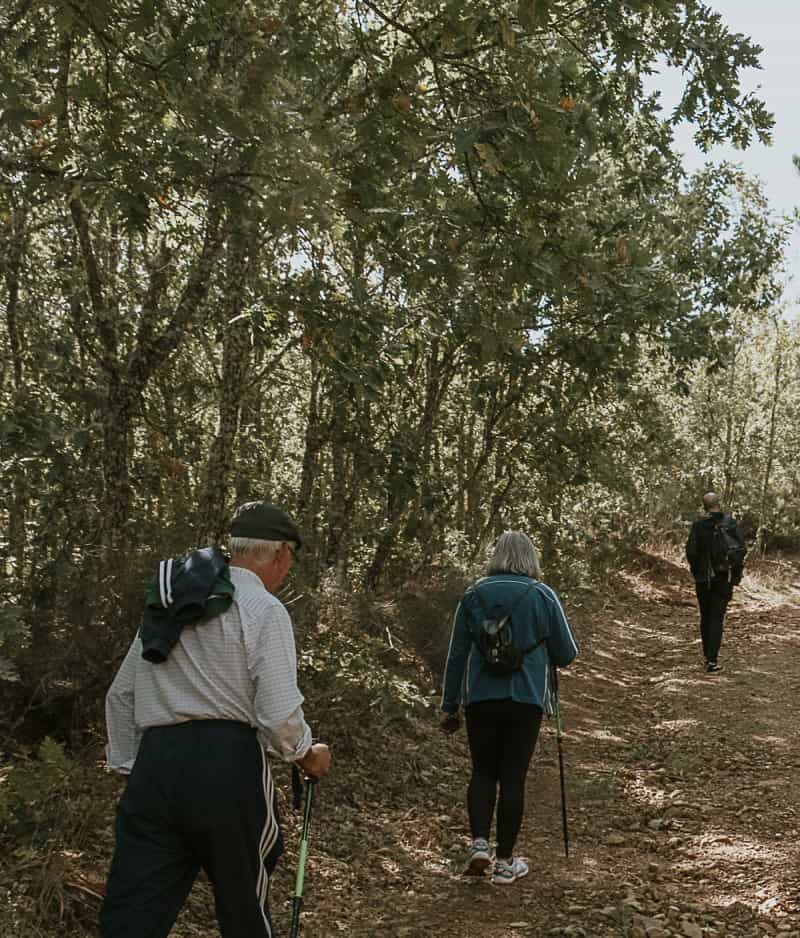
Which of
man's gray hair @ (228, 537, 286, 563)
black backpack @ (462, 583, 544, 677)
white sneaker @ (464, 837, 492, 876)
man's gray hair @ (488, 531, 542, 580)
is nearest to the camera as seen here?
man's gray hair @ (228, 537, 286, 563)

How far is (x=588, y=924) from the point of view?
5.44m

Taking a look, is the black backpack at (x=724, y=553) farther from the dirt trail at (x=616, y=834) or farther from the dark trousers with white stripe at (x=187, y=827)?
the dark trousers with white stripe at (x=187, y=827)

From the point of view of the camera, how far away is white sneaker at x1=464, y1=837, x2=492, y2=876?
5902 mm

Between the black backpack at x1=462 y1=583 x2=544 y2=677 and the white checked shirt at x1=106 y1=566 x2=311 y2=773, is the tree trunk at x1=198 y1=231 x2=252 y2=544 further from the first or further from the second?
the white checked shirt at x1=106 y1=566 x2=311 y2=773

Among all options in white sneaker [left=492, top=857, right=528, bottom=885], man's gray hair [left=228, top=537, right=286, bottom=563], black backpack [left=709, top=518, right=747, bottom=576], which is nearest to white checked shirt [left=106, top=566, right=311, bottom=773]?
man's gray hair [left=228, top=537, right=286, bottom=563]

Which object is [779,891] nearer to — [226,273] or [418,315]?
[418,315]

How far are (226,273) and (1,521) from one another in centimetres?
303

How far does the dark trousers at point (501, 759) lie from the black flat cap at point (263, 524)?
102 inches

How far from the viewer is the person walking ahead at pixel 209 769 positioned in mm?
3248

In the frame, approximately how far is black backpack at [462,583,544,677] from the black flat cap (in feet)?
7.84

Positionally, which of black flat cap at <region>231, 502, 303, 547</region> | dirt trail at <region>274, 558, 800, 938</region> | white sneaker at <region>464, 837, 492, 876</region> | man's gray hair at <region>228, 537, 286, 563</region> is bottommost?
dirt trail at <region>274, 558, 800, 938</region>

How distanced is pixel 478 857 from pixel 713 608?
7.40 metres

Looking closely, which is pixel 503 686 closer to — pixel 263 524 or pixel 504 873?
pixel 504 873

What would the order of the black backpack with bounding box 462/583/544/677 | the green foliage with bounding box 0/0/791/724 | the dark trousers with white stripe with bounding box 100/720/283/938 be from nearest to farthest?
1. the dark trousers with white stripe with bounding box 100/720/283/938
2. the green foliage with bounding box 0/0/791/724
3. the black backpack with bounding box 462/583/544/677
